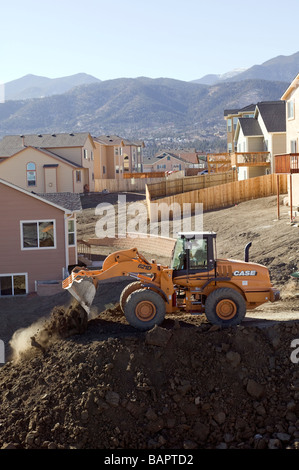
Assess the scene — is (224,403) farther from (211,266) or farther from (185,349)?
(211,266)

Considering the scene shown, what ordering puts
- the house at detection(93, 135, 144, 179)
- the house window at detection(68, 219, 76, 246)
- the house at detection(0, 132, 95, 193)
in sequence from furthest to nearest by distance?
the house at detection(93, 135, 144, 179)
the house at detection(0, 132, 95, 193)
the house window at detection(68, 219, 76, 246)

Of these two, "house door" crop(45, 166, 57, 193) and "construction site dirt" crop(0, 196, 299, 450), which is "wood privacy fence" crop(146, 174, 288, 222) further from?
"construction site dirt" crop(0, 196, 299, 450)

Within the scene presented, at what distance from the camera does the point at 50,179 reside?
6206 cm

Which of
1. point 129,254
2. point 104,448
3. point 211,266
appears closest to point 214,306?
point 211,266

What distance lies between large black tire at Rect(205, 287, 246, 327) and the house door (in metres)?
47.4

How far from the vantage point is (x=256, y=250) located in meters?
30.0

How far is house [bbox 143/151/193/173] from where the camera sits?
12712 cm

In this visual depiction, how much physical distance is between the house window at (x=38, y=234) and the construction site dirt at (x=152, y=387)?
13173 mm

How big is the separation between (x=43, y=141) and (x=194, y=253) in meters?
54.5

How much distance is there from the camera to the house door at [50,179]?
61781mm

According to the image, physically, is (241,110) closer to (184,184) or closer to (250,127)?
(250,127)

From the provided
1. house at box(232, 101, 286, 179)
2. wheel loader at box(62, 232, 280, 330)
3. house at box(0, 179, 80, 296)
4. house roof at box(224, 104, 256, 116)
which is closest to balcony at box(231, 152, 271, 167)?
house at box(232, 101, 286, 179)
